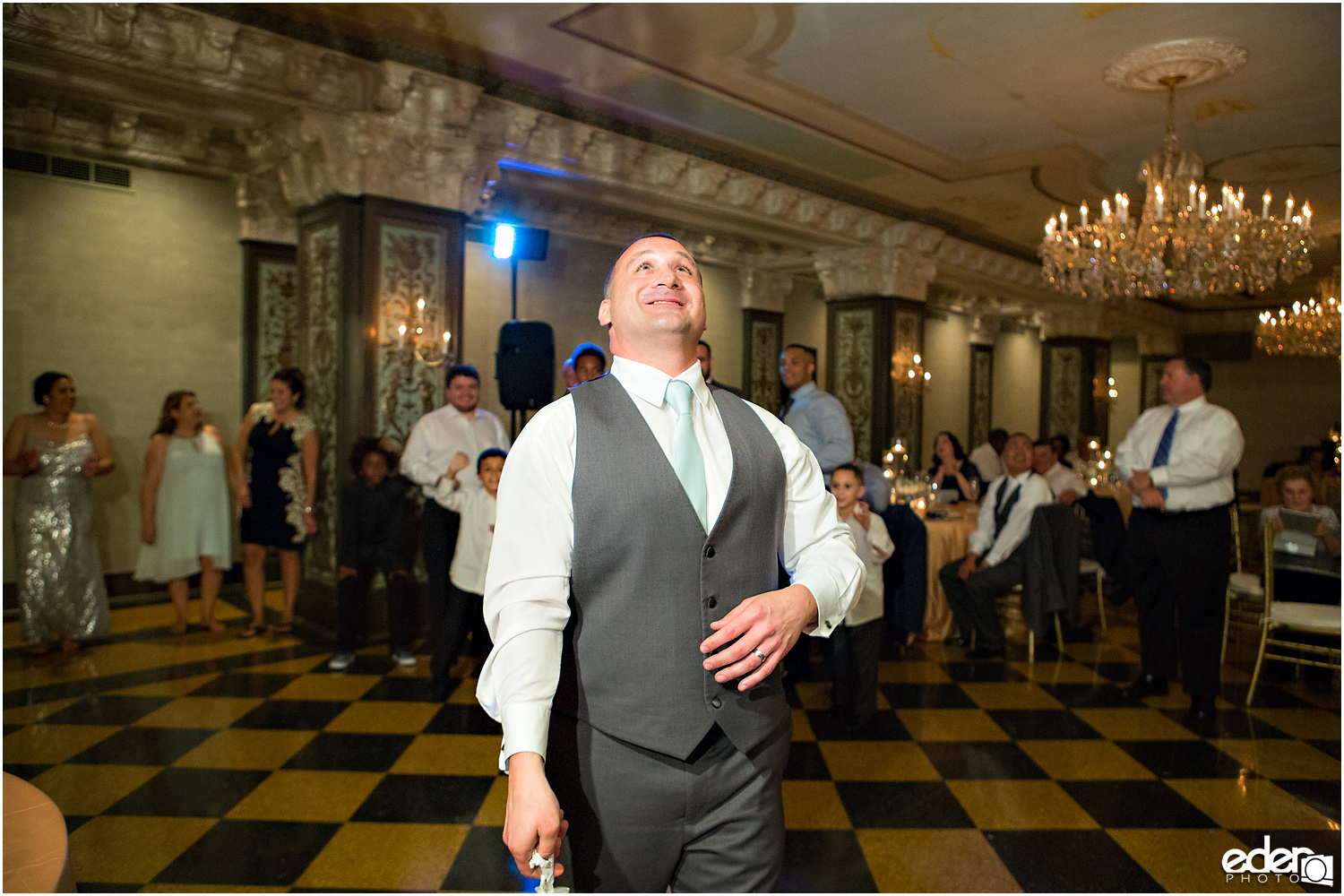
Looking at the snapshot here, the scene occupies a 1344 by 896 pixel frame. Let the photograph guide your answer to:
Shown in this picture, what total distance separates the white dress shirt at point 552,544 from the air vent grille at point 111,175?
573cm

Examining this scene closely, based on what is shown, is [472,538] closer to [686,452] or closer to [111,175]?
[686,452]

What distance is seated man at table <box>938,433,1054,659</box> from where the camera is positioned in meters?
4.54

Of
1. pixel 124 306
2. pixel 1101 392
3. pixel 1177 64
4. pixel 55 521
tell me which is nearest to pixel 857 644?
pixel 1177 64

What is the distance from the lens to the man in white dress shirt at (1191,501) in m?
3.48

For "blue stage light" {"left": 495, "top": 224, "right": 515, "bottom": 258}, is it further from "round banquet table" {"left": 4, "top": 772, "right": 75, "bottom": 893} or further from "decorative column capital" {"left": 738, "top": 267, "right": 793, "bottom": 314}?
"round banquet table" {"left": 4, "top": 772, "right": 75, "bottom": 893}

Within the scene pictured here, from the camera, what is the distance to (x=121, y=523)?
5691mm

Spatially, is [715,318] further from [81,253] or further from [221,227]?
[81,253]

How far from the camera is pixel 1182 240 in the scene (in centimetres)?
482

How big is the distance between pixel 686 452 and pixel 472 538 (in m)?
2.70

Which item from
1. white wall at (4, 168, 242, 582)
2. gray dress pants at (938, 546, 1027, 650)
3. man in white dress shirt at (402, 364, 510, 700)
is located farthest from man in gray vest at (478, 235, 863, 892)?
white wall at (4, 168, 242, 582)

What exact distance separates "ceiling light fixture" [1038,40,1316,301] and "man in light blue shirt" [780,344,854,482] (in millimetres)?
2036

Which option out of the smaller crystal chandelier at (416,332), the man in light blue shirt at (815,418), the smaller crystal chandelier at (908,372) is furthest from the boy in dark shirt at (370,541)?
the smaller crystal chandelier at (908,372)

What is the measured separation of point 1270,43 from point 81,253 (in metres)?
6.96

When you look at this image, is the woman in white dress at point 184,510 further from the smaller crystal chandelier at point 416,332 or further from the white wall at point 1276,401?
the white wall at point 1276,401
